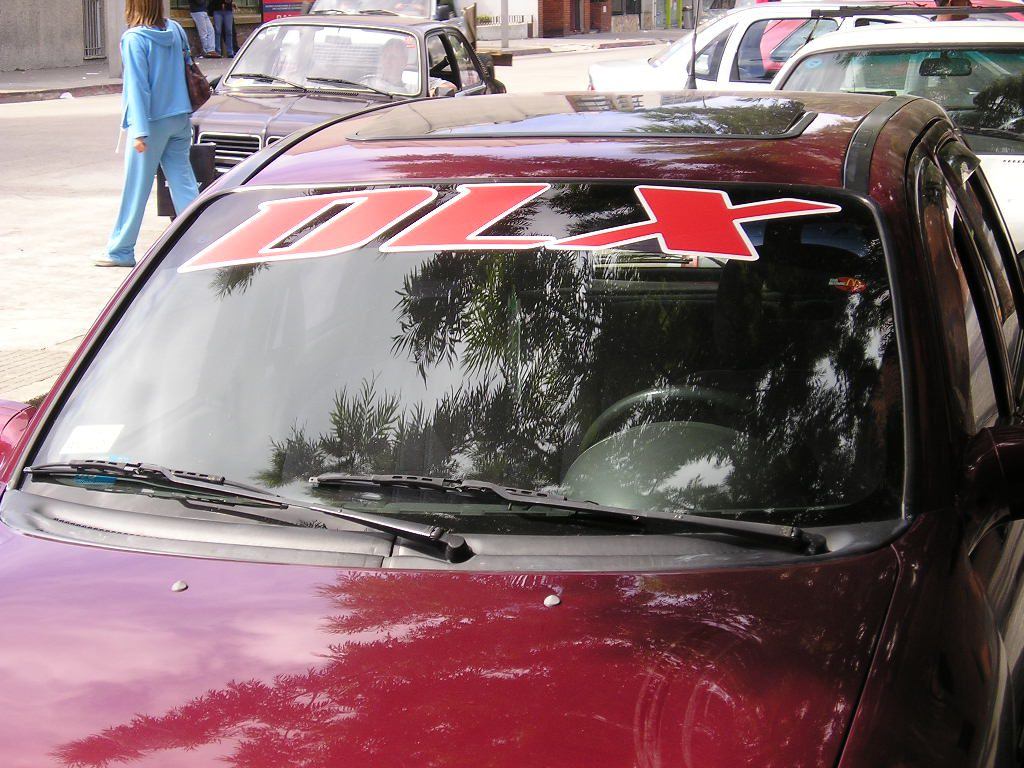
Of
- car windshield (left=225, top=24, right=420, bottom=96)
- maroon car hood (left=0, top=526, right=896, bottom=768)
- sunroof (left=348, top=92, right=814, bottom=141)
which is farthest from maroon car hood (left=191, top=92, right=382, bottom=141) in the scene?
maroon car hood (left=0, top=526, right=896, bottom=768)

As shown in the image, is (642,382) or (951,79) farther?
(951,79)

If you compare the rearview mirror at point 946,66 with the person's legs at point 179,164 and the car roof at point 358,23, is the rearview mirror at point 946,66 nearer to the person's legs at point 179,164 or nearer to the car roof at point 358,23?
the person's legs at point 179,164

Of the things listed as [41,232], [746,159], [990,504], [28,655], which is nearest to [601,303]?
[746,159]

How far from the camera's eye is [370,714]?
1771 mm

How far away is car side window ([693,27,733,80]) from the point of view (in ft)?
39.2

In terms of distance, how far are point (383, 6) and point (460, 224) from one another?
61.1 feet

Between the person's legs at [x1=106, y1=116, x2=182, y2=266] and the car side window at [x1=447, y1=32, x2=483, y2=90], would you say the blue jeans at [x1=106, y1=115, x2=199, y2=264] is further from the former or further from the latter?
the car side window at [x1=447, y1=32, x2=483, y2=90]

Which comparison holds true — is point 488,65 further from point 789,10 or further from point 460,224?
point 460,224

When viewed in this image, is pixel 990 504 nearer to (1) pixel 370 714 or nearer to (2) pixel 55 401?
(1) pixel 370 714

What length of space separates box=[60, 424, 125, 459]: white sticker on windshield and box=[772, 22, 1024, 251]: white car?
218 inches

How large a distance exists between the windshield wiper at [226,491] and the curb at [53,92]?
65.4 ft

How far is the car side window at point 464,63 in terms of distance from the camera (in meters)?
12.4

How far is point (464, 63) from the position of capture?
12578 millimetres

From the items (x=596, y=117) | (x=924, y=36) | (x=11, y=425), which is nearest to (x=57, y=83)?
(x=924, y=36)
